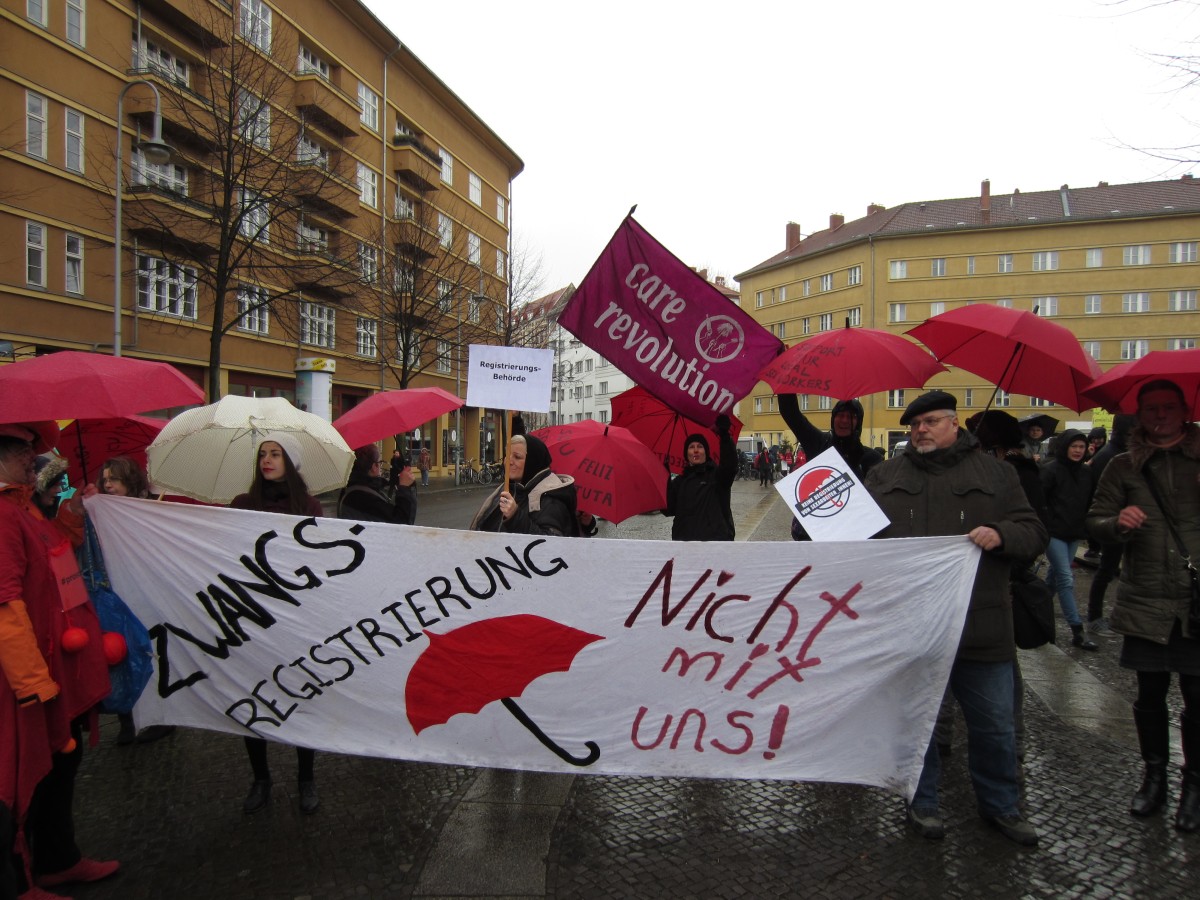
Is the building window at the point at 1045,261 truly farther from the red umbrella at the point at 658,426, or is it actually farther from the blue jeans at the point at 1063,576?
the red umbrella at the point at 658,426

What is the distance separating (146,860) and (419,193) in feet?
126

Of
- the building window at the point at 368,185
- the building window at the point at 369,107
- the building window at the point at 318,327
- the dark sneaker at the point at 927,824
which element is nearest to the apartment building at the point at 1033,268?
the building window at the point at 368,185

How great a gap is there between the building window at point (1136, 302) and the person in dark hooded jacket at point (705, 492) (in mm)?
68694

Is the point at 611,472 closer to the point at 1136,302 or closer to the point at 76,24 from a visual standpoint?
the point at 76,24

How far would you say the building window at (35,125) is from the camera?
19938 millimetres

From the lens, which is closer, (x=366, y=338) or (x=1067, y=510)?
(x=1067, y=510)

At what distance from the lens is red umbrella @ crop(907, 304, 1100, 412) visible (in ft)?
13.2

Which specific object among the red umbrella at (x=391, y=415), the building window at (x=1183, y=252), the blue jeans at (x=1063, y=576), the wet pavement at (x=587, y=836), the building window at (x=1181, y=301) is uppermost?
the building window at (x=1183, y=252)

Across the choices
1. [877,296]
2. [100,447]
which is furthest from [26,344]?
[877,296]

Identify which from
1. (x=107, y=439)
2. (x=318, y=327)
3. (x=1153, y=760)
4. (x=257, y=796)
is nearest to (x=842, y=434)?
(x=1153, y=760)

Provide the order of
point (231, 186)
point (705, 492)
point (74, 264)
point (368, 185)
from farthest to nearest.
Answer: point (368, 185) < point (74, 264) < point (231, 186) < point (705, 492)

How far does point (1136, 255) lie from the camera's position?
59219 mm

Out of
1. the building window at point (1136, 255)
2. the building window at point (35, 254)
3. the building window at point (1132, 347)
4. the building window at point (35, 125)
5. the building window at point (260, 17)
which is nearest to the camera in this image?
the building window at point (35, 125)

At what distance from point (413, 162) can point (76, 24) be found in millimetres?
17722
